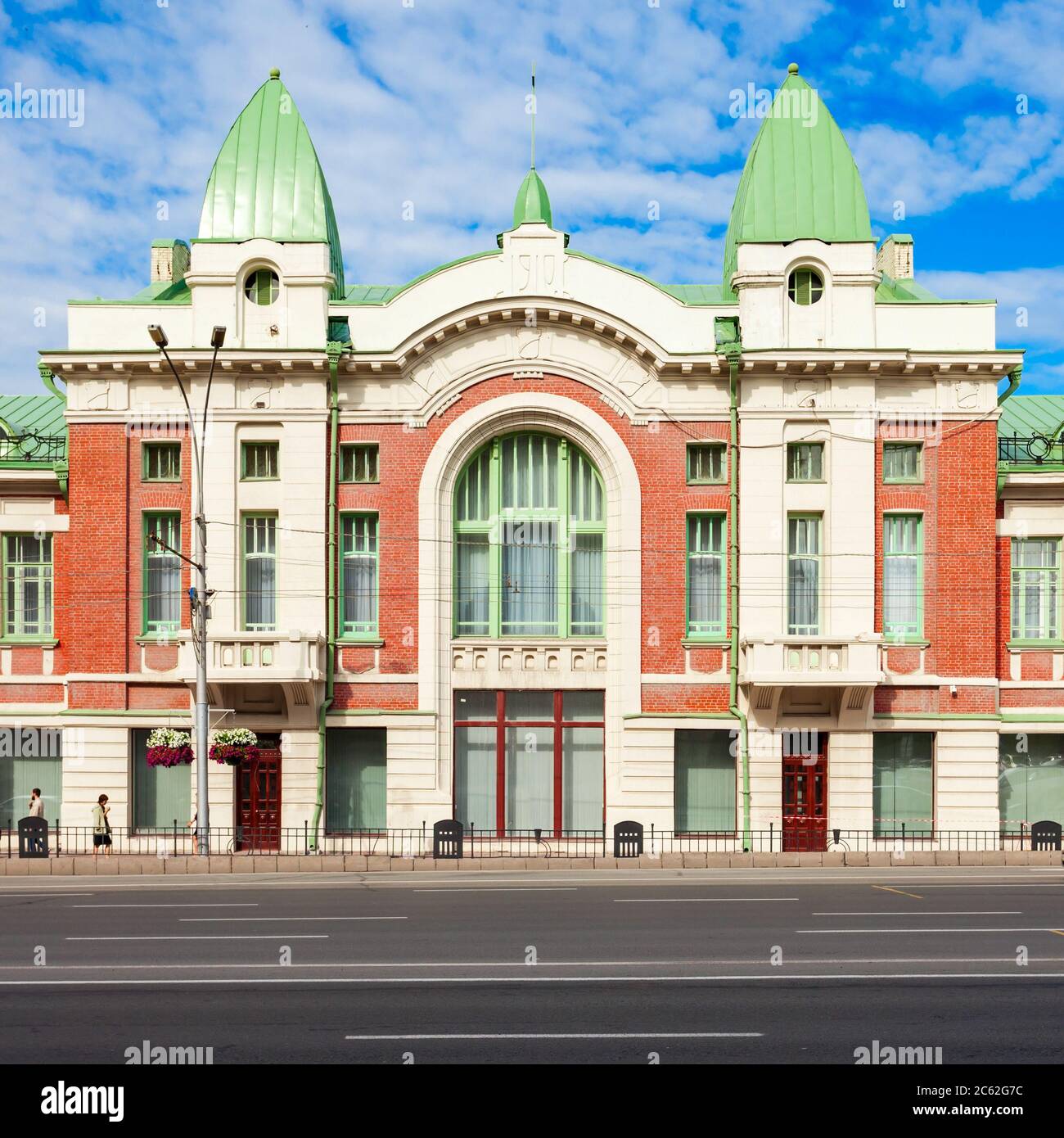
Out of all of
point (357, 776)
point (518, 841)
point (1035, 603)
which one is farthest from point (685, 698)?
point (1035, 603)

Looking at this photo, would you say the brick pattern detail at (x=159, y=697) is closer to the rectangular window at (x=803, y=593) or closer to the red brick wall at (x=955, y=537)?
the rectangular window at (x=803, y=593)

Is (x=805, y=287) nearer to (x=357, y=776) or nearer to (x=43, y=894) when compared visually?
(x=357, y=776)

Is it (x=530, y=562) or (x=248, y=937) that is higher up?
(x=530, y=562)

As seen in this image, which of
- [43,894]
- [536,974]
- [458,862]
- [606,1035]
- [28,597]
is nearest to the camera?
[606,1035]

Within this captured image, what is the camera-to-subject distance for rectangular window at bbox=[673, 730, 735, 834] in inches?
1307

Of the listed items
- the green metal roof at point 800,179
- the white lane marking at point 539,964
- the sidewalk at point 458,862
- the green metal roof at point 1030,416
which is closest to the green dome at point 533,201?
the green metal roof at point 800,179

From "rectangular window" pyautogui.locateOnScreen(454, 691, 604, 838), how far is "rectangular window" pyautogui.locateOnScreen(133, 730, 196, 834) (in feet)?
21.2

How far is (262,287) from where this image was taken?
111ft

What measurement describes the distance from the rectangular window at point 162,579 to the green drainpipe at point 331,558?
144 inches

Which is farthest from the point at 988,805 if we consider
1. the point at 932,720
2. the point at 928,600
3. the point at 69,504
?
the point at 69,504

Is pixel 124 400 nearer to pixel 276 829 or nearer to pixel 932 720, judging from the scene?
pixel 276 829

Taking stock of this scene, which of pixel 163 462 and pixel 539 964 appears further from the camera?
pixel 163 462

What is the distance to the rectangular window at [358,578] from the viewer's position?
3356cm

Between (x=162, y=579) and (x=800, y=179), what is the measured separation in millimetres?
18327
